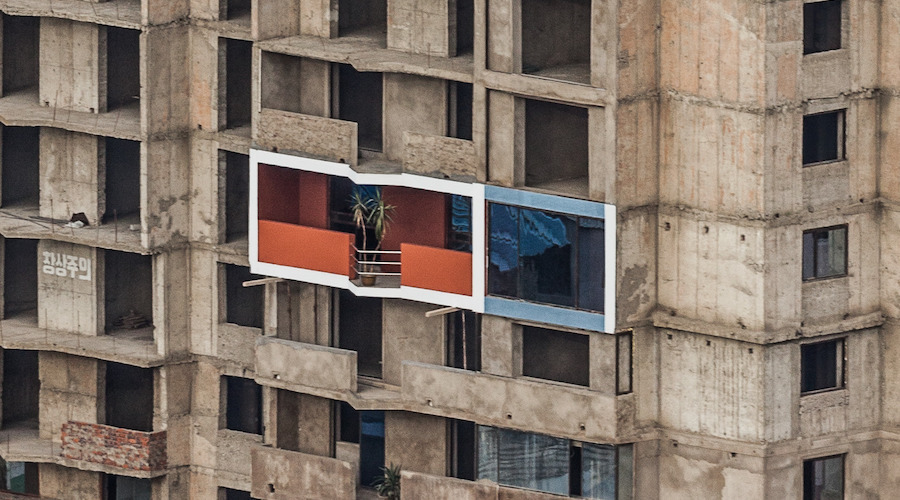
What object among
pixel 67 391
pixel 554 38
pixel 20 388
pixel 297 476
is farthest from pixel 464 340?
pixel 20 388

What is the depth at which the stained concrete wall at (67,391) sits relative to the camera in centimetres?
9519

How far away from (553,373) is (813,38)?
11602 millimetres

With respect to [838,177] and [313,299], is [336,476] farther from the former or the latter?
[838,177]

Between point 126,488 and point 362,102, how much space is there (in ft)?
45.3

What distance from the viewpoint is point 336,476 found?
301 ft

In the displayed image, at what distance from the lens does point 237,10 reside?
305ft

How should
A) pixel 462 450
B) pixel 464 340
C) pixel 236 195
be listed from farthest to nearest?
1. pixel 236 195
2. pixel 462 450
3. pixel 464 340

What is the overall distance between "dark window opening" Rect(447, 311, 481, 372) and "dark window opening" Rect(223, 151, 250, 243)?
7258 millimetres

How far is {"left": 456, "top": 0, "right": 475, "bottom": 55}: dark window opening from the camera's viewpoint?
3506 inches

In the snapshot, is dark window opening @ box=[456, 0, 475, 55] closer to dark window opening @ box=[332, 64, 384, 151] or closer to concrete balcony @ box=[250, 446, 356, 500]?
dark window opening @ box=[332, 64, 384, 151]

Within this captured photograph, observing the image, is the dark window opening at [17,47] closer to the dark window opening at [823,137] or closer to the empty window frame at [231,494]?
the empty window frame at [231,494]

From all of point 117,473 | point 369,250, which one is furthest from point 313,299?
point 117,473

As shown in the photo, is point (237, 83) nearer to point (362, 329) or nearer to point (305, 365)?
point (362, 329)

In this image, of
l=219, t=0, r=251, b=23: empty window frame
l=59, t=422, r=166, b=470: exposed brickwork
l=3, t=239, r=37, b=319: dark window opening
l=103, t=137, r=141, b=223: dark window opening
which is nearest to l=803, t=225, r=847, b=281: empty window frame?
l=219, t=0, r=251, b=23: empty window frame
